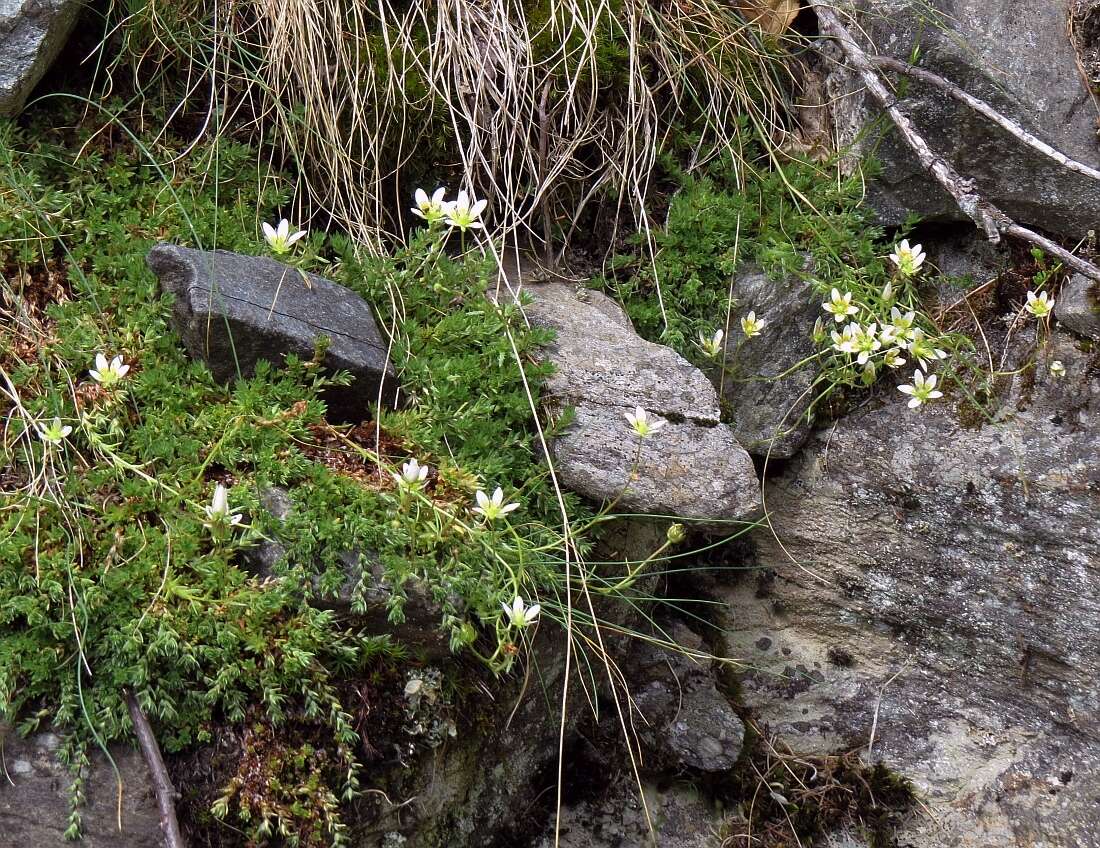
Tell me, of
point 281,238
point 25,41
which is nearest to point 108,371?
point 281,238

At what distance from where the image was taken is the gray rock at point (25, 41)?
3.24 m

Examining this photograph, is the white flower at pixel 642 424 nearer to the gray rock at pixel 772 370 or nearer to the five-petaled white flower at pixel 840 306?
the gray rock at pixel 772 370

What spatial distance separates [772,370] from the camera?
11.5ft

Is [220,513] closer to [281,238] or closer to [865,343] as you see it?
[281,238]

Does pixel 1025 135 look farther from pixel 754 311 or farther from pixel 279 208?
pixel 279 208

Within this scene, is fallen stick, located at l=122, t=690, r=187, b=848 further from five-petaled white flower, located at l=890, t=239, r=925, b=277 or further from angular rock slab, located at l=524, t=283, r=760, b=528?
five-petaled white flower, located at l=890, t=239, r=925, b=277

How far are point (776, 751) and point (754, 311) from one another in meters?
1.54

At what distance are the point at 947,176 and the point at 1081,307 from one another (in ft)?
2.01

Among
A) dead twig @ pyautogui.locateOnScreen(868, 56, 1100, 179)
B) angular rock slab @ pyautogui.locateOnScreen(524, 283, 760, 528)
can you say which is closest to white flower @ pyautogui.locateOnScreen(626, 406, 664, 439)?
angular rock slab @ pyautogui.locateOnScreen(524, 283, 760, 528)

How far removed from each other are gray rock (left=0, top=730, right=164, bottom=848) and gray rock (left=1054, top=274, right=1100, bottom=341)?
9.98ft

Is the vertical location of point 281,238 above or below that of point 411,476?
above

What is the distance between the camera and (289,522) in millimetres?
2531

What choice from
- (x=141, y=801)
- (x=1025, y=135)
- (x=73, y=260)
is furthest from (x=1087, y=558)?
(x=73, y=260)

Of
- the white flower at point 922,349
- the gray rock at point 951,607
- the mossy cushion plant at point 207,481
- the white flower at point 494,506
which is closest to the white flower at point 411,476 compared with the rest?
the mossy cushion plant at point 207,481
